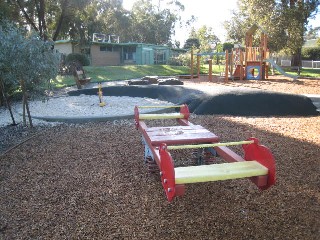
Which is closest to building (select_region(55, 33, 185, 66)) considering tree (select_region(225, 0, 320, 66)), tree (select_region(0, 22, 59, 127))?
tree (select_region(225, 0, 320, 66))

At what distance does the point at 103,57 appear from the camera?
3594 cm

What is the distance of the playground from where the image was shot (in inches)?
106

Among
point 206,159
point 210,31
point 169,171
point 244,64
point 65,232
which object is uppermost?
point 210,31

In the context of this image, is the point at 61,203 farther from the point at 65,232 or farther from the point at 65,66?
the point at 65,66

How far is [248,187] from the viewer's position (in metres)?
3.52

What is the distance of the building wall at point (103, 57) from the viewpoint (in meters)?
34.3

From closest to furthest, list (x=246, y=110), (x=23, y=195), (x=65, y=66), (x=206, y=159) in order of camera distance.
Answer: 1. (x=23, y=195)
2. (x=206, y=159)
3. (x=246, y=110)
4. (x=65, y=66)

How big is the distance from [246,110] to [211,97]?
39.8 inches

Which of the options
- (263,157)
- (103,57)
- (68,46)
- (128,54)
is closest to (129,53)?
(128,54)

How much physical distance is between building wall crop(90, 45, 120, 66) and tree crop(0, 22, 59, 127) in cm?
2869

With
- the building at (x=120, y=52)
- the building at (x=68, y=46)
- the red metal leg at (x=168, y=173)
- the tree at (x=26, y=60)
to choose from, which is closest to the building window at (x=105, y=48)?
the building at (x=120, y=52)

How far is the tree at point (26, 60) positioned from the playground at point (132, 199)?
63.3 inches

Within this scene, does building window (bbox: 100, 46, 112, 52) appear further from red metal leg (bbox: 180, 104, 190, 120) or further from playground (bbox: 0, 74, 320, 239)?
red metal leg (bbox: 180, 104, 190, 120)

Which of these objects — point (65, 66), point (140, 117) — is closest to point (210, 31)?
point (65, 66)
